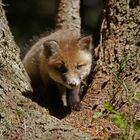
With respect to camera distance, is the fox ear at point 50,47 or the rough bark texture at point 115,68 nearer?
the rough bark texture at point 115,68

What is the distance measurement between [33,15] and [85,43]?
750cm

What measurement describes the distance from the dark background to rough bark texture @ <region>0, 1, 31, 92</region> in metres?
7.02

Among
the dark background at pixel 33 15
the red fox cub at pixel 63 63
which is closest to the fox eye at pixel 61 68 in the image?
the red fox cub at pixel 63 63

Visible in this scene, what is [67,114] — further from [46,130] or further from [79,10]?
[79,10]

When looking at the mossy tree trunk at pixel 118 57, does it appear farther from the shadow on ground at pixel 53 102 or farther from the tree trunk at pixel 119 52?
the shadow on ground at pixel 53 102

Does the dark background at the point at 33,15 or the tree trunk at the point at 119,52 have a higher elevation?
the tree trunk at the point at 119,52

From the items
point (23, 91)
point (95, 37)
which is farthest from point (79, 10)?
point (23, 91)

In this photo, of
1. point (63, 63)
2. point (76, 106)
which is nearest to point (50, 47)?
point (63, 63)

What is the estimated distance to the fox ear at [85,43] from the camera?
6.93 meters

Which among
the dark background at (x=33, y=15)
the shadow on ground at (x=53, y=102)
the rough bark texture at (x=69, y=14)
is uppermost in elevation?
the rough bark texture at (x=69, y=14)

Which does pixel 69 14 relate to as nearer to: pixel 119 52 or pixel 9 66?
pixel 119 52

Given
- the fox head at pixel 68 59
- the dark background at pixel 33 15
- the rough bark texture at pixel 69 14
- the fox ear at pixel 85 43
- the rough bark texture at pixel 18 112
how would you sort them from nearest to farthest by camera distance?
the rough bark texture at pixel 18 112 → the fox head at pixel 68 59 → the fox ear at pixel 85 43 → the rough bark texture at pixel 69 14 → the dark background at pixel 33 15

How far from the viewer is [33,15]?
14.3 metres

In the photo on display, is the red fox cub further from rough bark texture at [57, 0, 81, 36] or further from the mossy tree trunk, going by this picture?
rough bark texture at [57, 0, 81, 36]
